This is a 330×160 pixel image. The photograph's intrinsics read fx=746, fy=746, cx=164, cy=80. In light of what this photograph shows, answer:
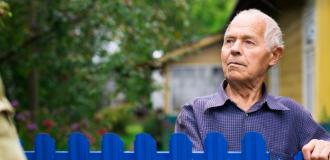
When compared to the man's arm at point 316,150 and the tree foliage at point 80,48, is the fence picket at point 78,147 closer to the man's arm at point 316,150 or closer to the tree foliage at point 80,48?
the man's arm at point 316,150

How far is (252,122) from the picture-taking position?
3150 millimetres

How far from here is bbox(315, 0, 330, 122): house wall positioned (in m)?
9.09

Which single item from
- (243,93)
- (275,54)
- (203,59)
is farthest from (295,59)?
(203,59)

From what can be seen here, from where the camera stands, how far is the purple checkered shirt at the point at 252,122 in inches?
124

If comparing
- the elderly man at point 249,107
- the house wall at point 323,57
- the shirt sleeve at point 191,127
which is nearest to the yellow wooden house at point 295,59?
the house wall at point 323,57

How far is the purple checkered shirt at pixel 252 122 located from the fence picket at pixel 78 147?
430 millimetres

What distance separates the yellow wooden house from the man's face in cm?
520

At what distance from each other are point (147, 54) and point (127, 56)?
0.92 ft

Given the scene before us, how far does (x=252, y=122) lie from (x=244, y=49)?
1.03 ft

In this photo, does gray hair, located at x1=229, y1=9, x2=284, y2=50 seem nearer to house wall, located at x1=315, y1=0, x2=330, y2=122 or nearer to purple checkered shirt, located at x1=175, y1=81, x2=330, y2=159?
purple checkered shirt, located at x1=175, y1=81, x2=330, y2=159

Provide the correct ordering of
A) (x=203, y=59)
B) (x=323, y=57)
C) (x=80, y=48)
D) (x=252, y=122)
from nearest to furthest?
1. (x=252, y=122)
2. (x=323, y=57)
3. (x=80, y=48)
4. (x=203, y=59)

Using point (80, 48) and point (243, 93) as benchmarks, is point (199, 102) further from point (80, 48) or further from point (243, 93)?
point (80, 48)

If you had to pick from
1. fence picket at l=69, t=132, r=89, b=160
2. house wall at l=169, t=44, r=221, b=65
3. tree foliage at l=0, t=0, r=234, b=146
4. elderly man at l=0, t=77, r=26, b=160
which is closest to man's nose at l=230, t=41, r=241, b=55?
fence picket at l=69, t=132, r=89, b=160

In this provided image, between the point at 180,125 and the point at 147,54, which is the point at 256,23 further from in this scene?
the point at 147,54
